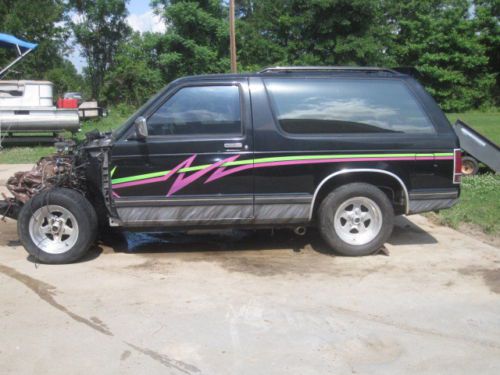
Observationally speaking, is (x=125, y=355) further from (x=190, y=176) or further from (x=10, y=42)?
(x=10, y=42)

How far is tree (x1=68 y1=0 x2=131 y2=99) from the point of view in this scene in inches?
1484

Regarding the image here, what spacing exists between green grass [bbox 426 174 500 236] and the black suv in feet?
4.87

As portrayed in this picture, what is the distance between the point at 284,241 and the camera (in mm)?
6645

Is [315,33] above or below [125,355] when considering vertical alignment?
above

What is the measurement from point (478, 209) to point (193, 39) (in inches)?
881

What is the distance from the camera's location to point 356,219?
19.6 feet

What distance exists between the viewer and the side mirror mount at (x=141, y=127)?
5461 mm

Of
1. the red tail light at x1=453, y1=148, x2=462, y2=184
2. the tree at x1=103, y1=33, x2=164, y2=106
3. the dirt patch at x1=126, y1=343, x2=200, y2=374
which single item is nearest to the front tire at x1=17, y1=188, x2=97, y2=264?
the dirt patch at x1=126, y1=343, x2=200, y2=374

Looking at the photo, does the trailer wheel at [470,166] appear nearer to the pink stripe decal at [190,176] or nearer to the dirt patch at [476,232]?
the dirt patch at [476,232]

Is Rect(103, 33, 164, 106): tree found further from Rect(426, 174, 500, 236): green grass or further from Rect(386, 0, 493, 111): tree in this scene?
Rect(426, 174, 500, 236): green grass

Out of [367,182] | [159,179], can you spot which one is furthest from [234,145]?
[367,182]

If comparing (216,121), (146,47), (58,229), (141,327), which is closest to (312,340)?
(141,327)

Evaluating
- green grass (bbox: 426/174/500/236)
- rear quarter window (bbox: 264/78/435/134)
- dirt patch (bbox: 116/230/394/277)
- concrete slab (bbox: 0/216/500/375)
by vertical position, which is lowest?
concrete slab (bbox: 0/216/500/375)

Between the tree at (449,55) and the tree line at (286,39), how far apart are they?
60 mm
